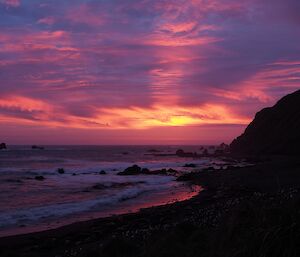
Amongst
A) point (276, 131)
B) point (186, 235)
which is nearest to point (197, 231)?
point (186, 235)

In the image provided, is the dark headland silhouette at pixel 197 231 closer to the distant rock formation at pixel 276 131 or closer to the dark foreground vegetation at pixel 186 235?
the dark foreground vegetation at pixel 186 235

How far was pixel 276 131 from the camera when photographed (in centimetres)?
9775

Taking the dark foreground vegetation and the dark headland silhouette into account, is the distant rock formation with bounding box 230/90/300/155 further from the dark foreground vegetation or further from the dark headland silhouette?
the dark foreground vegetation

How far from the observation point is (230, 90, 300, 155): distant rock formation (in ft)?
281

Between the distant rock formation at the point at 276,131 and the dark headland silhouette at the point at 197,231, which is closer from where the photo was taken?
the dark headland silhouette at the point at 197,231

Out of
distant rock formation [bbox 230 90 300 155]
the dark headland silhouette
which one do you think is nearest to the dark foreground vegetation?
the dark headland silhouette

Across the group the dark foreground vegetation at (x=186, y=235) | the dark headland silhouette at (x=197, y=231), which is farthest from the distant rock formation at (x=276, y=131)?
the dark foreground vegetation at (x=186, y=235)

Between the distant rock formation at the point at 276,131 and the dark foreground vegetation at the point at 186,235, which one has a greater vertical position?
the distant rock formation at the point at 276,131

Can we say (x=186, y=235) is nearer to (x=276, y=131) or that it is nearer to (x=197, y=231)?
(x=197, y=231)

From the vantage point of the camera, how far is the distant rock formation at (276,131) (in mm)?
85750

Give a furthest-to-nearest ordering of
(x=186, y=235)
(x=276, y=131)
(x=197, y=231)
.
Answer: (x=276, y=131) < (x=186, y=235) < (x=197, y=231)

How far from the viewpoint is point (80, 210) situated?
21984mm

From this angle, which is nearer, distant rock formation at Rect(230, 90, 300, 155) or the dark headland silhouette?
the dark headland silhouette

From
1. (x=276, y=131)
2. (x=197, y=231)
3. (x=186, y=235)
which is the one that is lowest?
(x=186, y=235)
